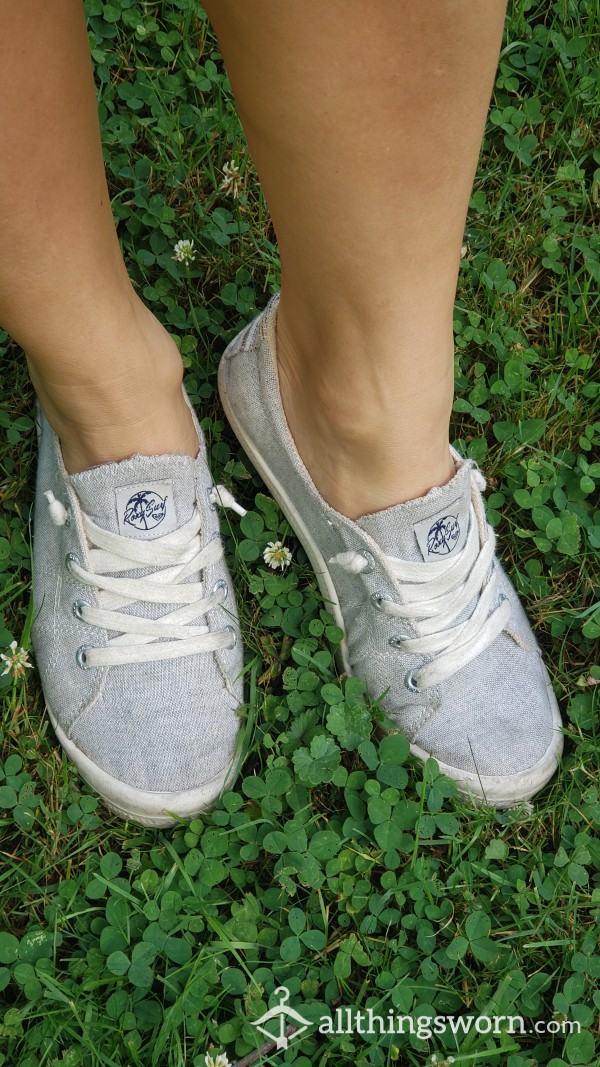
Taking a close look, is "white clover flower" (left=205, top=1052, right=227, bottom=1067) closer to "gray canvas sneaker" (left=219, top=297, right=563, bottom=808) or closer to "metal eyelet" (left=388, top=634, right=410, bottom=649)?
"gray canvas sneaker" (left=219, top=297, right=563, bottom=808)

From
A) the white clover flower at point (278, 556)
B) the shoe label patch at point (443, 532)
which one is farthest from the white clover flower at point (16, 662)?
the shoe label patch at point (443, 532)

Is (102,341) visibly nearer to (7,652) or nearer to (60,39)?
(60,39)

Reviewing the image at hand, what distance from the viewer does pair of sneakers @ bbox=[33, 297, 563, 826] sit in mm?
1803

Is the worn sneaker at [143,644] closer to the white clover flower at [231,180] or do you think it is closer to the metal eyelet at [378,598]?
the metal eyelet at [378,598]

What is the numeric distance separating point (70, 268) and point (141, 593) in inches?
27.1

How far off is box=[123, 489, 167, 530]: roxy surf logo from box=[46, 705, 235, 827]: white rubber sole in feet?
1.67

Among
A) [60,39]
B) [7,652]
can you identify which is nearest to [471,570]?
[7,652]

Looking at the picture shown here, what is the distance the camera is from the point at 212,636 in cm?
188

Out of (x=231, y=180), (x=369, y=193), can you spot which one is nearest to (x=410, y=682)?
(x=369, y=193)

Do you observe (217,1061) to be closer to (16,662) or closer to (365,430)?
(16,662)

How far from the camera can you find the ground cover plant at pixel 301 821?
173cm

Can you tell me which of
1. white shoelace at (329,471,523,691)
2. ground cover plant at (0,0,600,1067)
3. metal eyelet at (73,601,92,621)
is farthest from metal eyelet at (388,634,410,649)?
metal eyelet at (73,601,92,621)

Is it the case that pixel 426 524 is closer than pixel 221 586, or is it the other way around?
pixel 426 524

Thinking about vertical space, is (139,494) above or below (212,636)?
above
